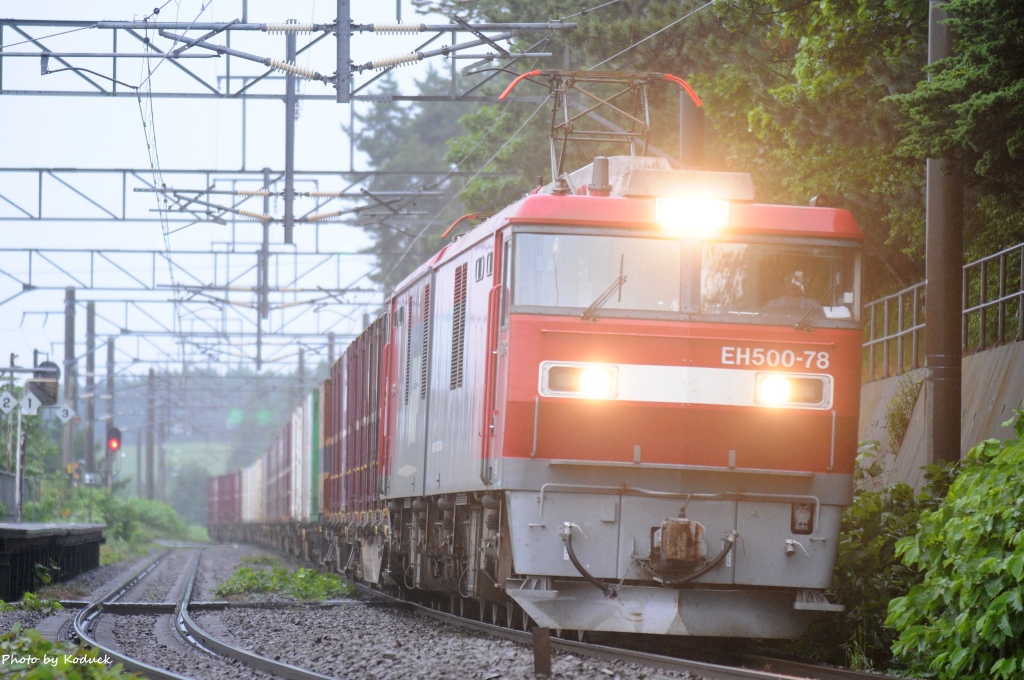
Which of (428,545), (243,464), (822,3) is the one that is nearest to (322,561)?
(428,545)

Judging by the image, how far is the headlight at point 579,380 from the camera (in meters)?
10.6

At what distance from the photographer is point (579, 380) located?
1069 centimetres

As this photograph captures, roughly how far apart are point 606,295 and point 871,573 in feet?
10.9

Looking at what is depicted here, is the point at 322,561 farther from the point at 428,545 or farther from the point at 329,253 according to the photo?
the point at 428,545

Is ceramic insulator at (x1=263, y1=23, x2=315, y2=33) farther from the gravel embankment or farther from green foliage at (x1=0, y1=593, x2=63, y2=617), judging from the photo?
green foliage at (x1=0, y1=593, x2=63, y2=617)

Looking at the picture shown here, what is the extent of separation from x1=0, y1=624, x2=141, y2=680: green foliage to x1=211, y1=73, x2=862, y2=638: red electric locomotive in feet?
9.73

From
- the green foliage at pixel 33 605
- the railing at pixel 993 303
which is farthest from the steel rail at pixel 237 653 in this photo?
the railing at pixel 993 303

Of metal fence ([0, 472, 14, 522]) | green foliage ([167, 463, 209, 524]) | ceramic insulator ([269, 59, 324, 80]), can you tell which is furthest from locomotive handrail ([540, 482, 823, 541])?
green foliage ([167, 463, 209, 524])

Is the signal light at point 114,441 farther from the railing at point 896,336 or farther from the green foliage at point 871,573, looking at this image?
the green foliage at point 871,573

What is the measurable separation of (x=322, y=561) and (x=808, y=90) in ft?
47.0

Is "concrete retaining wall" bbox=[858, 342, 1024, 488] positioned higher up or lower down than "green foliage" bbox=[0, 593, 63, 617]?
higher up

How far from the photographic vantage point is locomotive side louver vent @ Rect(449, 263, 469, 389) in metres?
12.8

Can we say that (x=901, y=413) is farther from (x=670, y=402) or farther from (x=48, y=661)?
(x=48, y=661)

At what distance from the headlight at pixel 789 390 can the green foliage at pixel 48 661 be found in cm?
491
